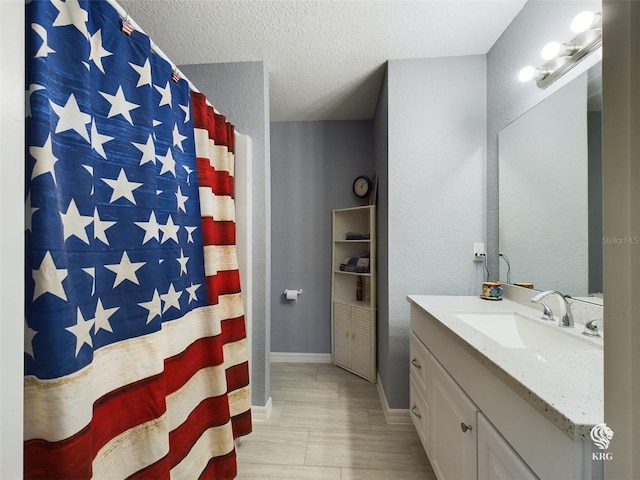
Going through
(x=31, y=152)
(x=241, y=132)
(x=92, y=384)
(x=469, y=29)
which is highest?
(x=469, y=29)

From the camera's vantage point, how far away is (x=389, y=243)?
1.90 metres

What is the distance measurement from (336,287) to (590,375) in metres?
2.23

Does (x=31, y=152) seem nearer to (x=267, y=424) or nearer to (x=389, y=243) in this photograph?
(x=389, y=243)

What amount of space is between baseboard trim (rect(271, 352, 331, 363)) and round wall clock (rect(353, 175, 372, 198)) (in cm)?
168

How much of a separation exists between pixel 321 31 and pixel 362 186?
1.41m

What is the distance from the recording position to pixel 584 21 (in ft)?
3.48

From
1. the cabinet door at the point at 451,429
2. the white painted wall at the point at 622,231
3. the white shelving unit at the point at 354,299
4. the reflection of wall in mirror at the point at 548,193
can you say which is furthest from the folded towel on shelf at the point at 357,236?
the white painted wall at the point at 622,231

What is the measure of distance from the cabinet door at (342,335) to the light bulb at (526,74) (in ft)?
6.78

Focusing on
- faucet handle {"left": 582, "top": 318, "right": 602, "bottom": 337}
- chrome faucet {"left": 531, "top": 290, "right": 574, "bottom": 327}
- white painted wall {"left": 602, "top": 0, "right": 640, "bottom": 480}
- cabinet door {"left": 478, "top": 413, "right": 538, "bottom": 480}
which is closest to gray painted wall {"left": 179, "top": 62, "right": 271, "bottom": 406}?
cabinet door {"left": 478, "top": 413, "right": 538, "bottom": 480}

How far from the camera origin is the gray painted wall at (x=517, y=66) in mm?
1244

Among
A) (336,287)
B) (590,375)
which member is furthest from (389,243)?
(590,375)

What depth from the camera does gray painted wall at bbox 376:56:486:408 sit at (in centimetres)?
188

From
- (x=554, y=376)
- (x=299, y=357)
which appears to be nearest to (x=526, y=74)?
(x=554, y=376)

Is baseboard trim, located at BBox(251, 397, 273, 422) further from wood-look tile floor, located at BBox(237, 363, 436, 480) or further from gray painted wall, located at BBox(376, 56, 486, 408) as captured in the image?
gray painted wall, located at BBox(376, 56, 486, 408)
